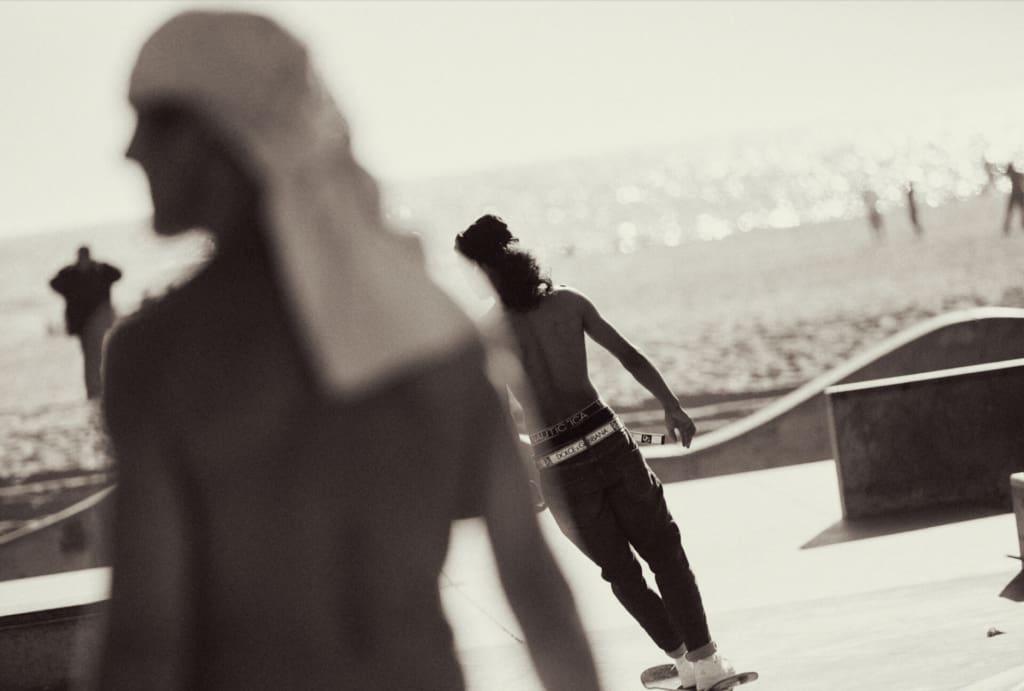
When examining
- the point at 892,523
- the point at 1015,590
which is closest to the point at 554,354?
the point at 1015,590

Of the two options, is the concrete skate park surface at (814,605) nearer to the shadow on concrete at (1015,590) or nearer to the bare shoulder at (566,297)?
the shadow on concrete at (1015,590)

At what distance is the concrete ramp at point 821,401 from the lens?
463 inches

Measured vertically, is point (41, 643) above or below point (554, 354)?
below

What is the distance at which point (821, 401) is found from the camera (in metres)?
12.2

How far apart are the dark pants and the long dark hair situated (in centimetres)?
58

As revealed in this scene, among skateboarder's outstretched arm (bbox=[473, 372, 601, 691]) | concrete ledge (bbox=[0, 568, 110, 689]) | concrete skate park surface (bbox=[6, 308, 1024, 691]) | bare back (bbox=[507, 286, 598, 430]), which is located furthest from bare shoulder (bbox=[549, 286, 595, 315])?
skateboarder's outstretched arm (bbox=[473, 372, 601, 691])

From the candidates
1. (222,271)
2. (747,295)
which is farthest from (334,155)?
(747,295)

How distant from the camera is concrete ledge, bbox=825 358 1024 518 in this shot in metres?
8.95

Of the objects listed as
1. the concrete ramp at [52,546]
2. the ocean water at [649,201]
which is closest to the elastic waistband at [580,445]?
the concrete ramp at [52,546]

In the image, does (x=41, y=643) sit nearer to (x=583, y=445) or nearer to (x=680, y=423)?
(x=583, y=445)

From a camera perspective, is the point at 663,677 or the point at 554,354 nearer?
the point at 554,354

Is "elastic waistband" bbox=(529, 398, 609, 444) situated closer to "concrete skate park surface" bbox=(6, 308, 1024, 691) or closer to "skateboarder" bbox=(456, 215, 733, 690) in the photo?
"skateboarder" bbox=(456, 215, 733, 690)

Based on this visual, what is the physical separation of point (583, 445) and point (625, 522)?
0.32 m

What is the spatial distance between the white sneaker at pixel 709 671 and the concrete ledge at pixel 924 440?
3.85 m
